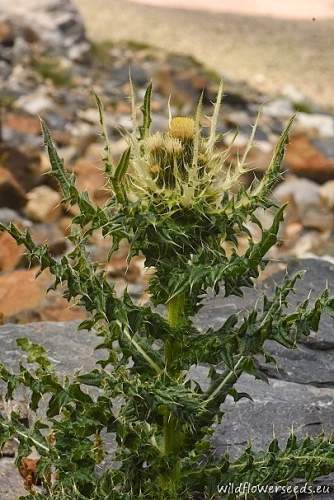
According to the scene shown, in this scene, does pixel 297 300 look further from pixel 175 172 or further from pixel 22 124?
pixel 22 124

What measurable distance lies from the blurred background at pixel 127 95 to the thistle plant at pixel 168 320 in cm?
18

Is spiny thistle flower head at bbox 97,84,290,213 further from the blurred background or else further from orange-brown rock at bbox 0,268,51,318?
orange-brown rock at bbox 0,268,51,318

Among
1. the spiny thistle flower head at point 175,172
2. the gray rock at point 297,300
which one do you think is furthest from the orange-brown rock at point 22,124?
the spiny thistle flower head at point 175,172

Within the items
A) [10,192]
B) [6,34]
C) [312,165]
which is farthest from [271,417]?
[6,34]

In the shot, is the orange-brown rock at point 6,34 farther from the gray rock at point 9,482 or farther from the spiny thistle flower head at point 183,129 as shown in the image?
the spiny thistle flower head at point 183,129

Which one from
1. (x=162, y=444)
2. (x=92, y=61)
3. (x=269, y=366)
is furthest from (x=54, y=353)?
(x=92, y=61)

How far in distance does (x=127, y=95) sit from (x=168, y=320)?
35.4 ft

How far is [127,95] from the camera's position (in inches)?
527

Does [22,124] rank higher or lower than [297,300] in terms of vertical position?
lower

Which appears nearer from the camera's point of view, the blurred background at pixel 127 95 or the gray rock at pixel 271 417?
the gray rock at pixel 271 417

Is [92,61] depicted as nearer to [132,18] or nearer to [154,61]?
[154,61]

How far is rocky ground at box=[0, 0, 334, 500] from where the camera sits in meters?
4.26

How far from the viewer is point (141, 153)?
8.93ft

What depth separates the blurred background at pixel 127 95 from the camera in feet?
27.1
